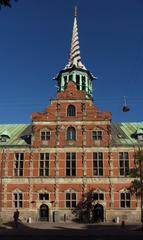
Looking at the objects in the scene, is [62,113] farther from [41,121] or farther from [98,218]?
[98,218]

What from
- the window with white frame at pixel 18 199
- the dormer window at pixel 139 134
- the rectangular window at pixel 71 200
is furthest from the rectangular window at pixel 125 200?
the window with white frame at pixel 18 199

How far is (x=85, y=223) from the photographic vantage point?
131ft

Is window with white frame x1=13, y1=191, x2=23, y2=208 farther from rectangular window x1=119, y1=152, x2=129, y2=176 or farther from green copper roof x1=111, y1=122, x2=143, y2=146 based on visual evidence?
green copper roof x1=111, y1=122, x2=143, y2=146

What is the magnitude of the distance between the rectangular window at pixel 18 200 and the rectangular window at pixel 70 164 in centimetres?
704

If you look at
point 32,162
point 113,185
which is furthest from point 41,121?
point 113,185

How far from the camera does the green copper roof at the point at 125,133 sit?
1759 inches

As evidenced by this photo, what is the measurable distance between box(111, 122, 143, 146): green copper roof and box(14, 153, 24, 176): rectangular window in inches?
511

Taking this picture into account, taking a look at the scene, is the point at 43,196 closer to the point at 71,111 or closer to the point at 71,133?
the point at 71,133

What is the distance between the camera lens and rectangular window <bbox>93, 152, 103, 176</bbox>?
140 ft

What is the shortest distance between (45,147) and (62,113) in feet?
17.8

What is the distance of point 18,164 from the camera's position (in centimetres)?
4369

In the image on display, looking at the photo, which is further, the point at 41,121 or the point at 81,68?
the point at 81,68

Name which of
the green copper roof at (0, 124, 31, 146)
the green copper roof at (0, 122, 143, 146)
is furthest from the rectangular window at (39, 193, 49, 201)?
the green copper roof at (0, 124, 31, 146)

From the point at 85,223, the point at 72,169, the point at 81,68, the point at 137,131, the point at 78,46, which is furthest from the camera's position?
the point at 78,46
